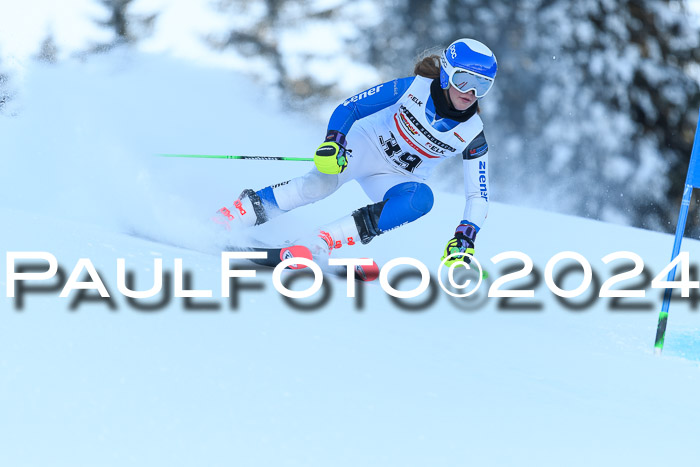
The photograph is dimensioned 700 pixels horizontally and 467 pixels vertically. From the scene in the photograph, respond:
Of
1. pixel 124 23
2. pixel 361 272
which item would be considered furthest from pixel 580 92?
pixel 361 272

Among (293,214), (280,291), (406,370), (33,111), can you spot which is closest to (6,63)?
(33,111)

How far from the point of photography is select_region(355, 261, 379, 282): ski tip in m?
3.77

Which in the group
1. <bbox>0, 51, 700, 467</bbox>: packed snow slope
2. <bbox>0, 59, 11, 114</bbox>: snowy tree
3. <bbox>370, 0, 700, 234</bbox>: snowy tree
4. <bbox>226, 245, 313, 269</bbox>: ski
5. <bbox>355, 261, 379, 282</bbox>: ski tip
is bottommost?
<bbox>0, 51, 700, 467</bbox>: packed snow slope

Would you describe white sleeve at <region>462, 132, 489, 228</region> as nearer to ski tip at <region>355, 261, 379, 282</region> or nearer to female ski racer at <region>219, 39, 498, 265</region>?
female ski racer at <region>219, 39, 498, 265</region>

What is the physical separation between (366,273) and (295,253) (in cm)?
48

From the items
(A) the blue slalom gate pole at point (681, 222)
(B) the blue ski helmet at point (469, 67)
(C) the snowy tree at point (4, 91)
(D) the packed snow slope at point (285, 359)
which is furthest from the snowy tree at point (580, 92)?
(B) the blue ski helmet at point (469, 67)

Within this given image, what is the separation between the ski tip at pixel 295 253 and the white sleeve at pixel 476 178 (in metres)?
0.72

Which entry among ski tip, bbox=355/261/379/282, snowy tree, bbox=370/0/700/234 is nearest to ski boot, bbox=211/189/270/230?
ski tip, bbox=355/261/379/282

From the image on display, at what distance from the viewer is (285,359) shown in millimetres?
2270

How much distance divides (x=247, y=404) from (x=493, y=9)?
14512 millimetres

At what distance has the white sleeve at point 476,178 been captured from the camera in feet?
11.9

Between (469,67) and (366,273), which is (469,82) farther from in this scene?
(366,273)

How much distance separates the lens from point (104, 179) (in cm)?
452

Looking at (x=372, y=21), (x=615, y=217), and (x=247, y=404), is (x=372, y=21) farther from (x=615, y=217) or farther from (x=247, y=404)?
(x=247, y=404)
